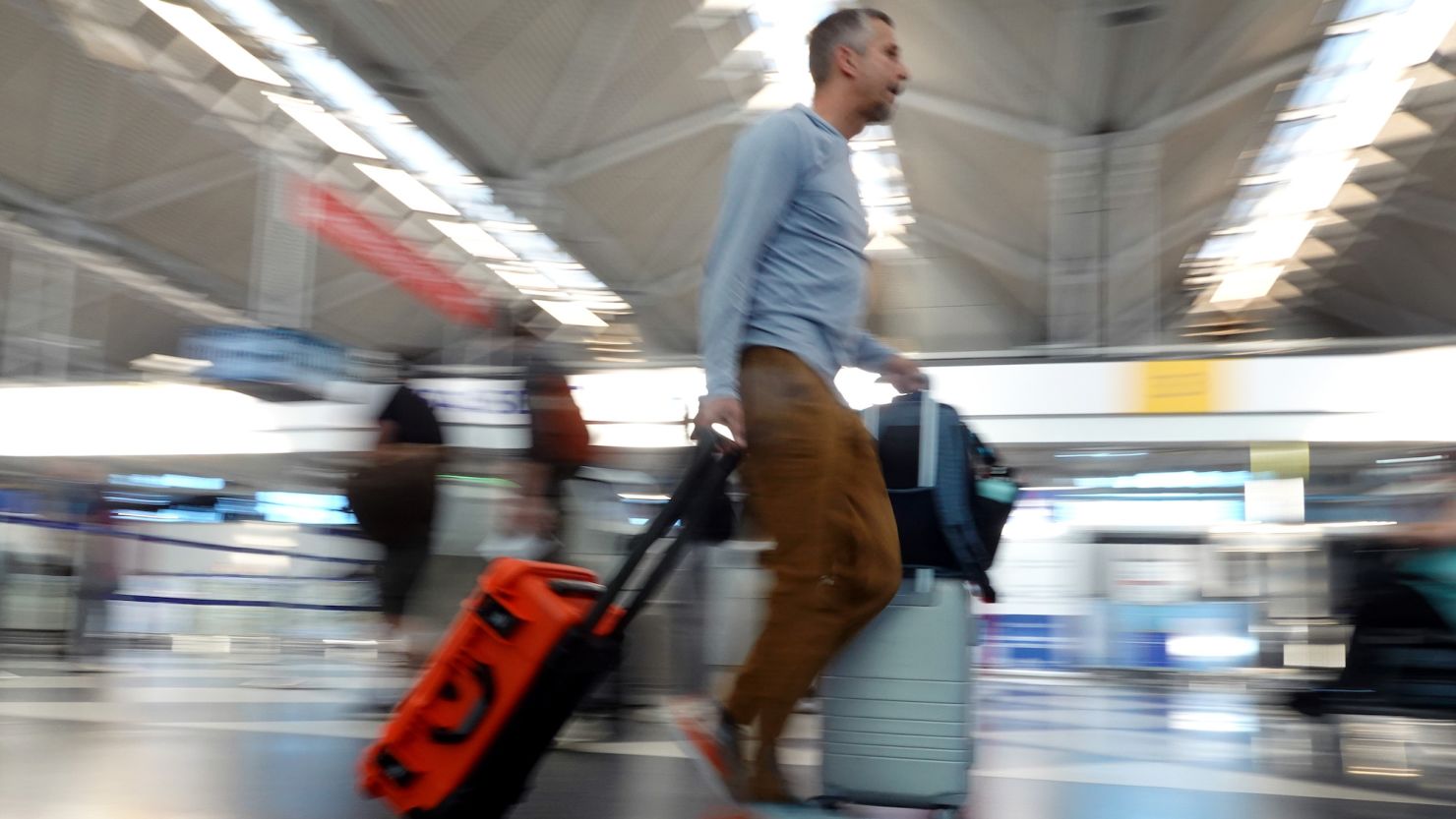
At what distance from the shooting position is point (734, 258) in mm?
2199

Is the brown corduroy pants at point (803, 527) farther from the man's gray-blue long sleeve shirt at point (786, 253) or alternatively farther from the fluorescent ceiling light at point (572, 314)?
the fluorescent ceiling light at point (572, 314)

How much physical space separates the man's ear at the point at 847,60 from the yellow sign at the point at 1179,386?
1172 centimetres

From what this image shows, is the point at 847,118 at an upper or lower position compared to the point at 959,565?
upper

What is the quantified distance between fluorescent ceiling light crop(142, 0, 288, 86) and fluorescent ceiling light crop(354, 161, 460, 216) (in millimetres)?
2855

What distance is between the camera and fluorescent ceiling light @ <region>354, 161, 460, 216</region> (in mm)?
20797

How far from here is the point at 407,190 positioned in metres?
21.5

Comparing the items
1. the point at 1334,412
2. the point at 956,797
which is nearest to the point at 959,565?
the point at 956,797

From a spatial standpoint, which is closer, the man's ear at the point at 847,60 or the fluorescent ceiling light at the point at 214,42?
the man's ear at the point at 847,60

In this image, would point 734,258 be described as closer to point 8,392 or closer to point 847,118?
point 847,118

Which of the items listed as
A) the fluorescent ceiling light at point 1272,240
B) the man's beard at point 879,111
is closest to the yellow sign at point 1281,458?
the man's beard at point 879,111

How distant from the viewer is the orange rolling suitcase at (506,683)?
2125 millimetres

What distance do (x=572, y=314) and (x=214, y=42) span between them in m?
12.3

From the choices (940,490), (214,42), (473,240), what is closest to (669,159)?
(473,240)

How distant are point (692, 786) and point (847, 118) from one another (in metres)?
1.55
